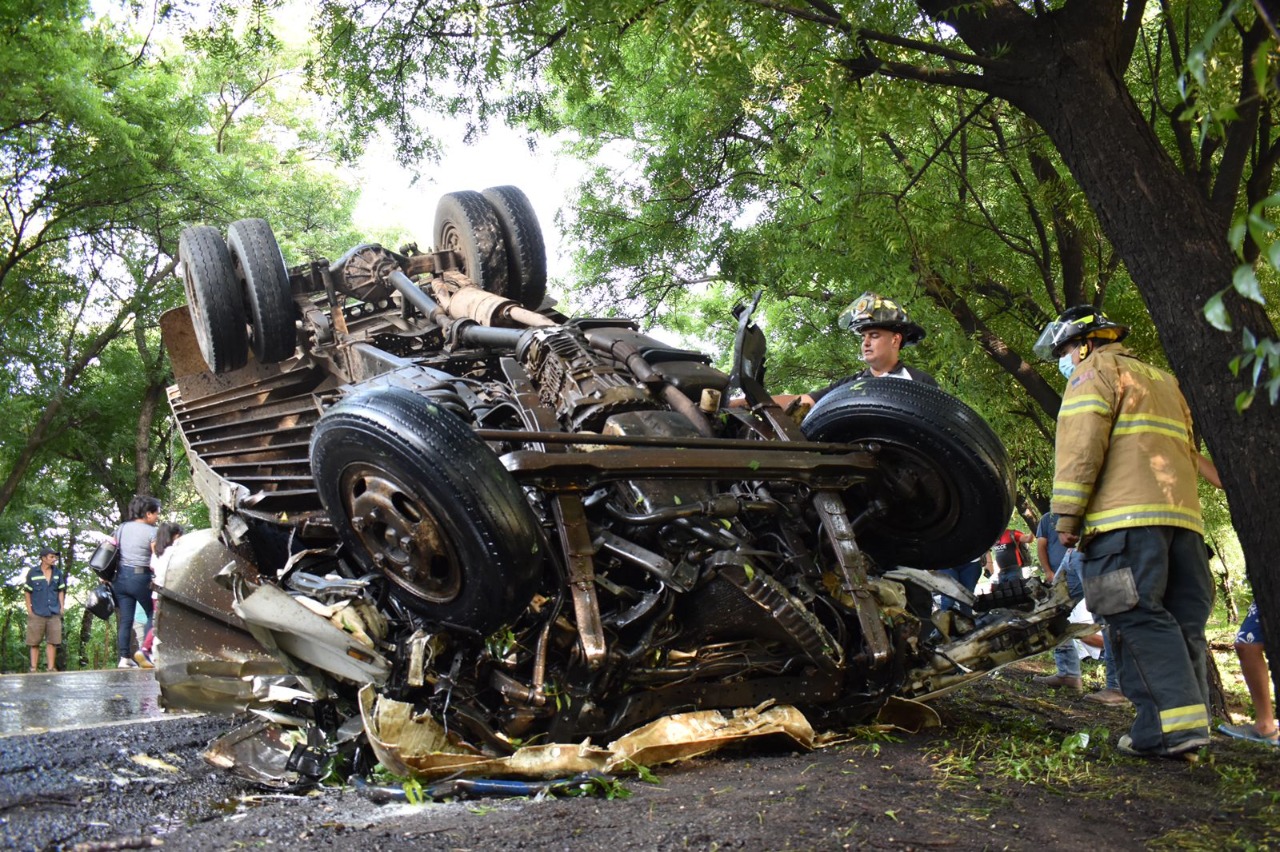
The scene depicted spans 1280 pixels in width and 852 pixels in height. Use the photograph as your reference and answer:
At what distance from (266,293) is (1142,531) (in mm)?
6039

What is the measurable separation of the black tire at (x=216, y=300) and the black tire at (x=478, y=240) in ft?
5.76

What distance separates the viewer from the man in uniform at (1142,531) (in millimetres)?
3908

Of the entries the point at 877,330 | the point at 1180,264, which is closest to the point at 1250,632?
the point at 877,330

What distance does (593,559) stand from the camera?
163 inches

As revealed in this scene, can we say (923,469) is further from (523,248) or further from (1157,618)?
(523,248)

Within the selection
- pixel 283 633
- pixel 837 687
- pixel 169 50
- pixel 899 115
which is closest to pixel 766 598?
pixel 837 687

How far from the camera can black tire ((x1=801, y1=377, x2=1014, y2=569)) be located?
4.62 metres

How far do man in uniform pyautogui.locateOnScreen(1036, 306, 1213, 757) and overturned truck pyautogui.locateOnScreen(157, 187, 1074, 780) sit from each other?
1.40 ft

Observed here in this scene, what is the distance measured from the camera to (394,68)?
6328 mm

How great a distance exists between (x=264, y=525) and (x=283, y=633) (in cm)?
120

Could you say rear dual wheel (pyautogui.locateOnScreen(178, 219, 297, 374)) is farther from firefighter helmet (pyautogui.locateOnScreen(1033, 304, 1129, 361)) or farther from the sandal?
the sandal

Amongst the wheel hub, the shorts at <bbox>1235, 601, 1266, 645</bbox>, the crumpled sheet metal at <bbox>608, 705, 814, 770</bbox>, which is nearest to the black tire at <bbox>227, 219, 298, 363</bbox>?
the wheel hub

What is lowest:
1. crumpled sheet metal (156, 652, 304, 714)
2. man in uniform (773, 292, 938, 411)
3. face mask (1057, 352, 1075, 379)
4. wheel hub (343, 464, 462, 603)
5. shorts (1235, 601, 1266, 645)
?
crumpled sheet metal (156, 652, 304, 714)

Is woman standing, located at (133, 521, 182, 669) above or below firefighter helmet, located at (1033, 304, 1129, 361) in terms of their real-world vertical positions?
below
